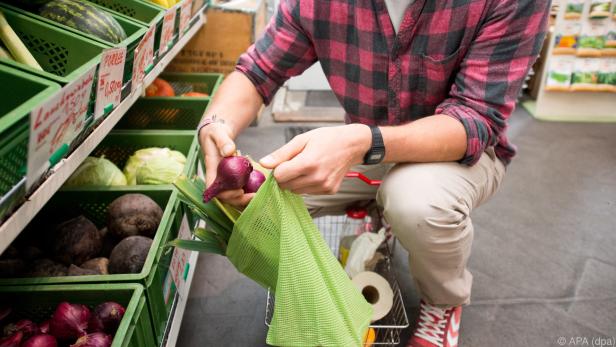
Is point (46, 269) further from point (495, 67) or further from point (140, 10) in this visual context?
point (495, 67)

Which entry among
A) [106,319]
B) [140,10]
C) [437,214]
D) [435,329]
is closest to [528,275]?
[435,329]

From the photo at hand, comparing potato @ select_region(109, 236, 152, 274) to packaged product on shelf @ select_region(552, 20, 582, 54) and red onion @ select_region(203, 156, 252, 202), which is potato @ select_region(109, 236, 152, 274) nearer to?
red onion @ select_region(203, 156, 252, 202)

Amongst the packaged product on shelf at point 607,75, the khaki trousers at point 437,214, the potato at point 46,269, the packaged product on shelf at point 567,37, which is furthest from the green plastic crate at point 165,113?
the packaged product on shelf at point 607,75

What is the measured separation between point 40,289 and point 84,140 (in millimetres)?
344

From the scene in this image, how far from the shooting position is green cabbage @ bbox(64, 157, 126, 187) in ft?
4.91

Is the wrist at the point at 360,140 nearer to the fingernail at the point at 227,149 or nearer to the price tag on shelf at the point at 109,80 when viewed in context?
the fingernail at the point at 227,149

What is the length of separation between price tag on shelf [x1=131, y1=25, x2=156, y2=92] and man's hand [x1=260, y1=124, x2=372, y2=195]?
0.68 metres

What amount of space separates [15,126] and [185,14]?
1.53 m

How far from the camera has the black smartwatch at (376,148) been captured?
1.08 metres

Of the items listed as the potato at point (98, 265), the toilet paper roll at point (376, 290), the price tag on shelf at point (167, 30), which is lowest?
the toilet paper roll at point (376, 290)

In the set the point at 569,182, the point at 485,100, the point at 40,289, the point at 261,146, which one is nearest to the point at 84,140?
the point at 40,289

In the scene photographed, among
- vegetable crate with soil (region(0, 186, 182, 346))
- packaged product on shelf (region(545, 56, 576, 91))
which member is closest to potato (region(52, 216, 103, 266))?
vegetable crate with soil (region(0, 186, 182, 346))

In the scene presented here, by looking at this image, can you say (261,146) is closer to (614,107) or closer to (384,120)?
(384,120)

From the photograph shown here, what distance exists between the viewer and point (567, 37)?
127 inches
